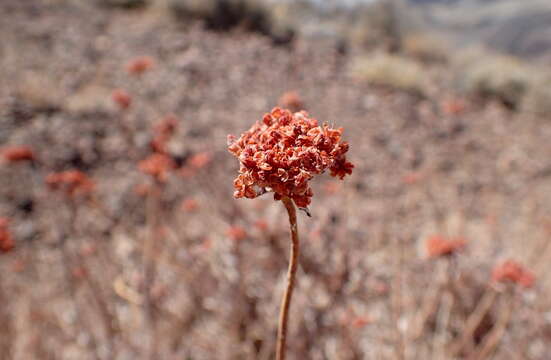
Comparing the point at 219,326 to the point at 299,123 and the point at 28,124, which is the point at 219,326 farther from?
the point at 28,124

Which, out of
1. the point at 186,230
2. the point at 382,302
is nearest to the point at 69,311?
the point at 186,230

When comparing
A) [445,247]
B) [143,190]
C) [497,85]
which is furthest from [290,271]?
[497,85]

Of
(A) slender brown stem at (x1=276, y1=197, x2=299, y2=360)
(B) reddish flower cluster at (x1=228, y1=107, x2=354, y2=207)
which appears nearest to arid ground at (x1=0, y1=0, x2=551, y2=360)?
(A) slender brown stem at (x1=276, y1=197, x2=299, y2=360)

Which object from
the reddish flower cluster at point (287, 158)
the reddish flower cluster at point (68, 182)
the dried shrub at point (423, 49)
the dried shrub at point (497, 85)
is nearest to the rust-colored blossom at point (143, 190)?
the reddish flower cluster at point (68, 182)

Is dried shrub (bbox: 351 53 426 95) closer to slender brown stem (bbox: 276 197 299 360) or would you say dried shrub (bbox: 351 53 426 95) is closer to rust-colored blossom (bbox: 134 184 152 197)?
rust-colored blossom (bbox: 134 184 152 197)

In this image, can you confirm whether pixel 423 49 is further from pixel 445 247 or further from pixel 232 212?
pixel 445 247

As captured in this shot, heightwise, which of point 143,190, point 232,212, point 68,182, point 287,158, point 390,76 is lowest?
point 143,190

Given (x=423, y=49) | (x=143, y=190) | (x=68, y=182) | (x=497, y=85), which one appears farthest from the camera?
(x=423, y=49)

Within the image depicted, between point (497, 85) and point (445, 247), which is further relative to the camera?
point (497, 85)
